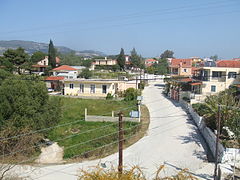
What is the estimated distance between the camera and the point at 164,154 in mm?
14125

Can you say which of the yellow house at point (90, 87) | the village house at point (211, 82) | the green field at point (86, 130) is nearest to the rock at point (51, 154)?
the green field at point (86, 130)

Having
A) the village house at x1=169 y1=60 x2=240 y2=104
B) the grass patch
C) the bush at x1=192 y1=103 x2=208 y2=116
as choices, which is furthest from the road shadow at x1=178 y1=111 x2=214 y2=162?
the village house at x1=169 y1=60 x2=240 y2=104

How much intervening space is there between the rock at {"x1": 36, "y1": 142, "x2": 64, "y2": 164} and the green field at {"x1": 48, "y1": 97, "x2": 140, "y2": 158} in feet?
1.19

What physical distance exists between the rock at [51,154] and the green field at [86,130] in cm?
36

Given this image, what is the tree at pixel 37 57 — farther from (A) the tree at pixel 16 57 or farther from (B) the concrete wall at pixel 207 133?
(B) the concrete wall at pixel 207 133

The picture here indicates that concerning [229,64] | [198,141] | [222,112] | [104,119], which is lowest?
[198,141]

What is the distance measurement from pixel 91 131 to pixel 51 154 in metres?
3.83

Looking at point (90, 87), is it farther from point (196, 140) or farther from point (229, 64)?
point (196, 140)

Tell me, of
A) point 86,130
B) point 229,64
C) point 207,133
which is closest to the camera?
point 207,133

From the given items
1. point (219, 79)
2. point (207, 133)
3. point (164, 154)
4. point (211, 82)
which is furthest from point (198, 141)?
point (219, 79)

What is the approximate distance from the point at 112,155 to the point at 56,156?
3.56 meters

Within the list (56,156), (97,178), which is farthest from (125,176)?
(56,156)

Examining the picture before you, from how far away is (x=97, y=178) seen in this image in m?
6.20

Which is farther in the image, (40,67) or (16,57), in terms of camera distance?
(40,67)
